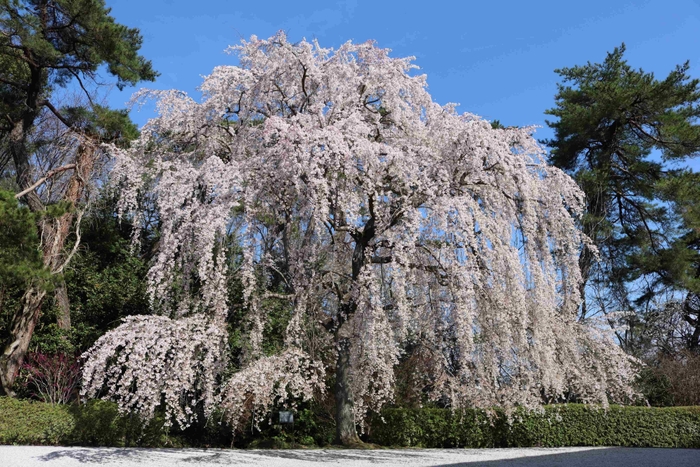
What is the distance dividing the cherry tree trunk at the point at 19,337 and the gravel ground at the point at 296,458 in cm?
257

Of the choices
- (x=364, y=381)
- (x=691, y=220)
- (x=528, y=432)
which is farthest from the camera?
(x=691, y=220)

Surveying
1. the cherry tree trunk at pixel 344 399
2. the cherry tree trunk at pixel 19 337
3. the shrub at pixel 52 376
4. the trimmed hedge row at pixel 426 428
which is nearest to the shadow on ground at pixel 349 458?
the cherry tree trunk at pixel 344 399

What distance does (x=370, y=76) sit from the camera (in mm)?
8336

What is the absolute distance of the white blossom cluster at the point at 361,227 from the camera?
6891 millimetres

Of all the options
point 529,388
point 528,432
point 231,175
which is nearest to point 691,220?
point 528,432

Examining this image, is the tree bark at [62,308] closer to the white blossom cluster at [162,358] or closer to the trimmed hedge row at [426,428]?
the trimmed hedge row at [426,428]

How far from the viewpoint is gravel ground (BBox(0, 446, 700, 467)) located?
7.33 m

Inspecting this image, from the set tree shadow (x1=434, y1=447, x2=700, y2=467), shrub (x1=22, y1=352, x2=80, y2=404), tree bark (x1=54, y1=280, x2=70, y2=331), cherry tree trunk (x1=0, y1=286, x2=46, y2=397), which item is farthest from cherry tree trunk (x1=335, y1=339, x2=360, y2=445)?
tree bark (x1=54, y1=280, x2=70, y2=331)

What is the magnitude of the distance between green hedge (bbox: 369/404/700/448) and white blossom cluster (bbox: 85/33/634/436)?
2088mm

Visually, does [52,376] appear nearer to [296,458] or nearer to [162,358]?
[162,358]

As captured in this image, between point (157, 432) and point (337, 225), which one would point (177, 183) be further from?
point (157, 432)

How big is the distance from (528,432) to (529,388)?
4587mm

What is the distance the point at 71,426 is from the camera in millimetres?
9422

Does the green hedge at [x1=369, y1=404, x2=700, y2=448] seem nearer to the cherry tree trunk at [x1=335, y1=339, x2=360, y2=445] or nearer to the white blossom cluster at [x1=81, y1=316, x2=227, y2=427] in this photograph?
the cherry tree trunk at [x1=335, y1=339, x2=360, y2=445]
